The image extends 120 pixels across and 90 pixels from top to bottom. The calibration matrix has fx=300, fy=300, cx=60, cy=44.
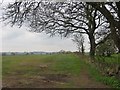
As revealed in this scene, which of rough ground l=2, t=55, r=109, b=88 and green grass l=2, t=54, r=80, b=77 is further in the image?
green grass l=2, t=54, r=80, b=77

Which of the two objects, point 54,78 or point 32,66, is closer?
point 54,78

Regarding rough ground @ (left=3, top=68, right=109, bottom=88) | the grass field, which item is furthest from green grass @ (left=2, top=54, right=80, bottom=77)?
rough ground @ (left=3, top=68, right=109, bottom=88)

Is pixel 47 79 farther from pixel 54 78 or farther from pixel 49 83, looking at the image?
pixel 49 83

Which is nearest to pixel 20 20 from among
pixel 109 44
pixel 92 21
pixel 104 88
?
pixel 104 88

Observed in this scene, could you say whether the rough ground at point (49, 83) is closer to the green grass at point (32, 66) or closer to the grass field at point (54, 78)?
the grass field at point (54, 78)

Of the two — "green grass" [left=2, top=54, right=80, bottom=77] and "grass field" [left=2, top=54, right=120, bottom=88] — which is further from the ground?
"green grass" [left=2, top=54, right=80, bottom=77]

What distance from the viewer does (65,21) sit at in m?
34.7

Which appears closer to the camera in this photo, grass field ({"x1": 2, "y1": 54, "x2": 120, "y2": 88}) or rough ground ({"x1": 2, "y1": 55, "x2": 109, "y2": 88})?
rough ground ({"x1": 2, "y1": 55, "x2": 109, "y2": 88})

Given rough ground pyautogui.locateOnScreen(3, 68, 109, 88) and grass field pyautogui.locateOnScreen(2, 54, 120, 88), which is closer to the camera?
rough ground pyautogui.locateOnScreen(3, 68, 109, 88)

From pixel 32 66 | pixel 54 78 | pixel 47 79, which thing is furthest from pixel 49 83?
pixel 32 66

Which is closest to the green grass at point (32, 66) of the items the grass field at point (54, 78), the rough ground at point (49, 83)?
the grass field at point (54, 78)

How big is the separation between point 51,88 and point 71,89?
1.06m

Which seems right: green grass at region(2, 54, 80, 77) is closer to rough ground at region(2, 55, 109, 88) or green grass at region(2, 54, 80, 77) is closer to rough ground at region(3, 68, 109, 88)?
rough ground at region(2, 55, 109, 88)

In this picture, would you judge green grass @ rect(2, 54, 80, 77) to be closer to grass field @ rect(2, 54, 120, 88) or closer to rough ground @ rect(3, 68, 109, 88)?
grass field @ rect(2, 54, 120, 88)
